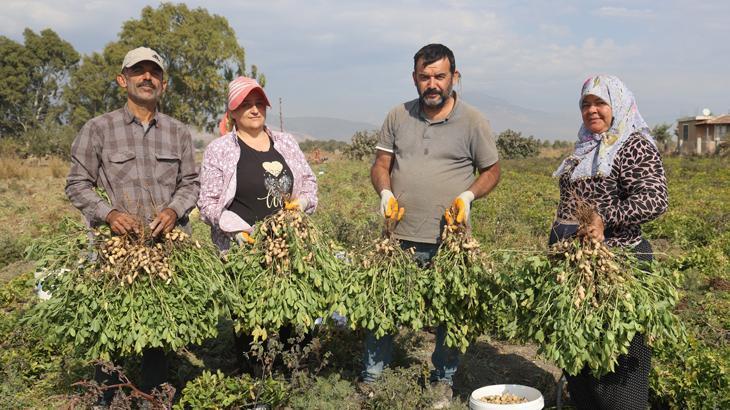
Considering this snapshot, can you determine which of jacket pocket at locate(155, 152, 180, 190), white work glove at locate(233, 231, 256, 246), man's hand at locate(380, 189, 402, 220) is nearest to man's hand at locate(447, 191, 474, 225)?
man's hand at locate(380, 189, 402, 220)

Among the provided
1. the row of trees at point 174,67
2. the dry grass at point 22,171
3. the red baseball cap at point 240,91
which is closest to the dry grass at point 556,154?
the row of trees at point 174,67

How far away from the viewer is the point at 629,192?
3016 mm

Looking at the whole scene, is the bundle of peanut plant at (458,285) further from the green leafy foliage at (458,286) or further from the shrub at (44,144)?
the shrub at (44,144)

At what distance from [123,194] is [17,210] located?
948 cm

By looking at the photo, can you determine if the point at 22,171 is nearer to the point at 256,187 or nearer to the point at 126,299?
the point at 256,187

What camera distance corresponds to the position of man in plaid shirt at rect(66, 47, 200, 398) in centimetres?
321

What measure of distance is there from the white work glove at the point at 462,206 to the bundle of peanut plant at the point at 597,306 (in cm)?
46

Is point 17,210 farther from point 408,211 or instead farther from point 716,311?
point 716,311

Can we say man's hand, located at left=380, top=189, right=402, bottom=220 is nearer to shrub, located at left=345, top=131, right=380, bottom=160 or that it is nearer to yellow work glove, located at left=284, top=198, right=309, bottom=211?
yellow work glove, located at left=284, top=198, right=309, bottom=211

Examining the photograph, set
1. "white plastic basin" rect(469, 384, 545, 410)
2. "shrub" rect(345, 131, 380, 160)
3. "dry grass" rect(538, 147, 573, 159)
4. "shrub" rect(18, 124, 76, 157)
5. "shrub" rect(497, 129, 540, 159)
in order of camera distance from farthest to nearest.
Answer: "shrub" rect(497, 129, 540, 159) → "dry grass" rect(538, 147, 573, 159) → "shrub" rect(345, 131, 380, 160) → "shrub" rect(18, 124, 76, 157) → "white plastic basin" rect(469, 384, 545, 410)

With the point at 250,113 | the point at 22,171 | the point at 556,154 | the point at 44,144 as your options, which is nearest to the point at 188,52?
the point at 44,144

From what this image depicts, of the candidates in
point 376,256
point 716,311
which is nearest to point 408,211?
point 376,256

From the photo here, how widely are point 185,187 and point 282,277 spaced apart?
850mm

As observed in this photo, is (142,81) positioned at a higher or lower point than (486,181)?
higher
